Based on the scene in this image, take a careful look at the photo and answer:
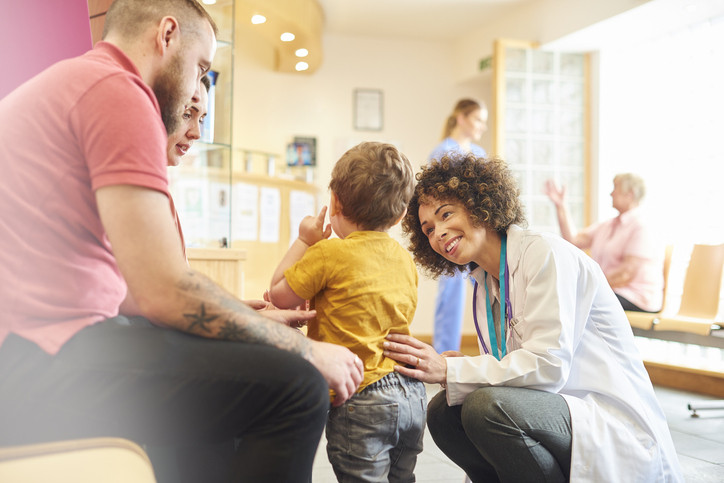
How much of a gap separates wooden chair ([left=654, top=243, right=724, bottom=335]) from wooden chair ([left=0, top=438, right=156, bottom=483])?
10.5 ft

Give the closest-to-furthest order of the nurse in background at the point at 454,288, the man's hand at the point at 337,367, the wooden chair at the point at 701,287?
the man's hand at the point at 337,367 → the wooden chair at the point at 701,287 → the nurse in background at the point at 454,288

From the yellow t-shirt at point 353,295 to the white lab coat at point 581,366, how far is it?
0.18 meters

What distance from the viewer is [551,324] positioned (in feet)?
4.55

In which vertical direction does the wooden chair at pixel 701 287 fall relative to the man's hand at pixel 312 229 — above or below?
below

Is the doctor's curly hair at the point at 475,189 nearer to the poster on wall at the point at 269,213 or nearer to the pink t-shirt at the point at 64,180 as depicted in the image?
the pink t-shirt at the point at 64,180

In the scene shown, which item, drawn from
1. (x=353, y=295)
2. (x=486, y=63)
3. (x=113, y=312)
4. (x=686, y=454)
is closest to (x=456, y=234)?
(x=353, y=295)

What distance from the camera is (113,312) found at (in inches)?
40.1

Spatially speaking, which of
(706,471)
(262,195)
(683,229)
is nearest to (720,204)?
(683,229)

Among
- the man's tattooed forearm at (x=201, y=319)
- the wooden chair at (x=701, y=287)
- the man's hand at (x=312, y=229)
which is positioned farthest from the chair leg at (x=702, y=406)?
the man's tattooed forearm at (x=201, y=319)

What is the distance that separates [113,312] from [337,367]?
36 cm

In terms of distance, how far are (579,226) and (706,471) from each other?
3.11 metres

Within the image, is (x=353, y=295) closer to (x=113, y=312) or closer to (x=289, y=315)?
(x=289, y=315)

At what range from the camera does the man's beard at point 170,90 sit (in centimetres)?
117

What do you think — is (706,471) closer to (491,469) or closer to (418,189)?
(491,469)
